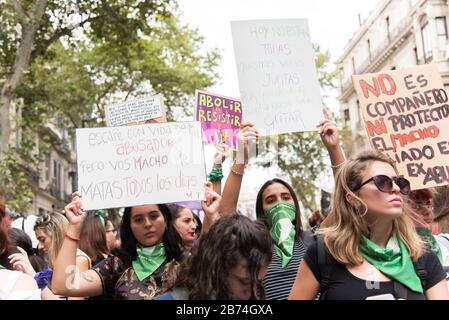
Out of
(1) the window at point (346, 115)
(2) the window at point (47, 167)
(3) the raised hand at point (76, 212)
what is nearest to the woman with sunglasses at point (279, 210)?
(3) the raised hand at point (76, 212)

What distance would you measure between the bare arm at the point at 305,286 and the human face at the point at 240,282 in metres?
0.25

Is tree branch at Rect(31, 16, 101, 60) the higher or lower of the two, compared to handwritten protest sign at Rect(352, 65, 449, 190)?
higher

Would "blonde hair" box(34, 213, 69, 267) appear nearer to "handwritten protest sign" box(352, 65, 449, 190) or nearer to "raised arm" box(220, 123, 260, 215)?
"raised arm" box(220, 123, 260, 215)

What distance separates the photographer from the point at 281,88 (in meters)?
4.32

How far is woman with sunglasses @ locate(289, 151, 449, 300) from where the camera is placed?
2.58m

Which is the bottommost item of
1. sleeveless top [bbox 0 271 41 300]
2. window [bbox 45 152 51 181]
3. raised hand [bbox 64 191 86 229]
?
sleeveless top [bbox 0 271 41 300]

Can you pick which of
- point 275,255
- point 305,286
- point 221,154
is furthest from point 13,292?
point 221,154

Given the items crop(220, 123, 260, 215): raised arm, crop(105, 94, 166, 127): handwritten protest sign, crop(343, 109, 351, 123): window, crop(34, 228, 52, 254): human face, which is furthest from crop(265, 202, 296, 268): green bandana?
crop(343, 109, 351, 123): window

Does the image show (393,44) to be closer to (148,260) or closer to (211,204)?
(211,204)

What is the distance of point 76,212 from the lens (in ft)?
10.6

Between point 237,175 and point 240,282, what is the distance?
1350mm

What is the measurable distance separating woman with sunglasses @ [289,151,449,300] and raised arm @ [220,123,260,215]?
963 millimetres

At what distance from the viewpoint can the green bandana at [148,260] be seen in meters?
3.24
